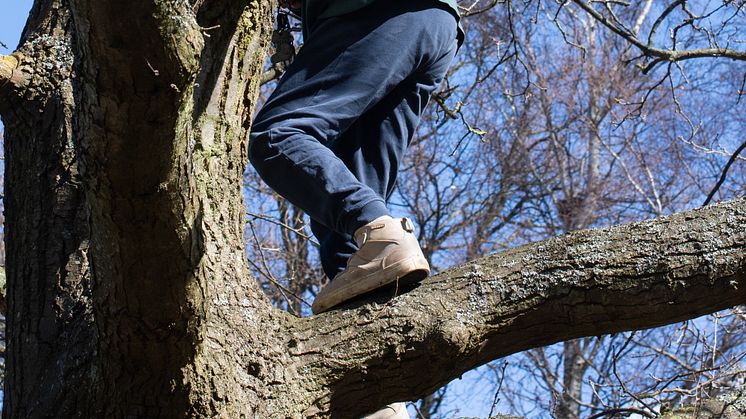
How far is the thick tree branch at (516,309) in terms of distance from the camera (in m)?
2.17

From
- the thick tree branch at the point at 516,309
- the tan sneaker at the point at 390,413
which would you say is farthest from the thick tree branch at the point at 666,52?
the tan sneaker at the point at 390,413

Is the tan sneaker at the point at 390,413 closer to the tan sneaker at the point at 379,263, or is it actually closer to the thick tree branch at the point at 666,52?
the tan sneaker at the point at 379,263

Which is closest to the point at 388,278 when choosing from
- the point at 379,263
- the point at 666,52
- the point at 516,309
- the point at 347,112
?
the point at 379,263

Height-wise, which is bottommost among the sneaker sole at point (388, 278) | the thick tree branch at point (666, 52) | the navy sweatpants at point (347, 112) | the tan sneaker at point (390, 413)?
the tan sneaker at point (390, 413)

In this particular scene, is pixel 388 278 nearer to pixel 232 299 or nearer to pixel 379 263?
pixel 379 263

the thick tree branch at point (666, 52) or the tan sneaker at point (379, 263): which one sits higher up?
the thick tree branch at point (666, 52)

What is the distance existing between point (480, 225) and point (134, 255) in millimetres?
11665

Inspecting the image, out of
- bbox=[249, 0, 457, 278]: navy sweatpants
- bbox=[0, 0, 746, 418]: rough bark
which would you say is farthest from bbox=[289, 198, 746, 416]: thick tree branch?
bbox=[249, 0, 457, 278]: navy sweatpants

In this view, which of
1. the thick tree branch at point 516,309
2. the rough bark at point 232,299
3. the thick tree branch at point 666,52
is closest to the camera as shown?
the rough bark at point 232,299

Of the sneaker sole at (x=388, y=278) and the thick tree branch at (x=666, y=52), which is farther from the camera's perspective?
the thick tree branch at (x=666, y=52)

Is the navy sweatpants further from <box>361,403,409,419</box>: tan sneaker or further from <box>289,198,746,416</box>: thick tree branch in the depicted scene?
Result: <box>361,403,409,419</box>: tan sneaker

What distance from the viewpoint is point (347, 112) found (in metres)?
2.50

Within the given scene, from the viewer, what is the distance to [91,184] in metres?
1.69

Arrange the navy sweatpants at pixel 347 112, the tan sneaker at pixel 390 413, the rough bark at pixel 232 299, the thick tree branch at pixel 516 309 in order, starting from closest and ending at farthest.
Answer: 1. the rough bark at pixel 232 299
2. the thick tree branch at pixel 516 309
3. the navy sweatpants at pixel 347 112
4. the tan sneaker at pixel 390 413
